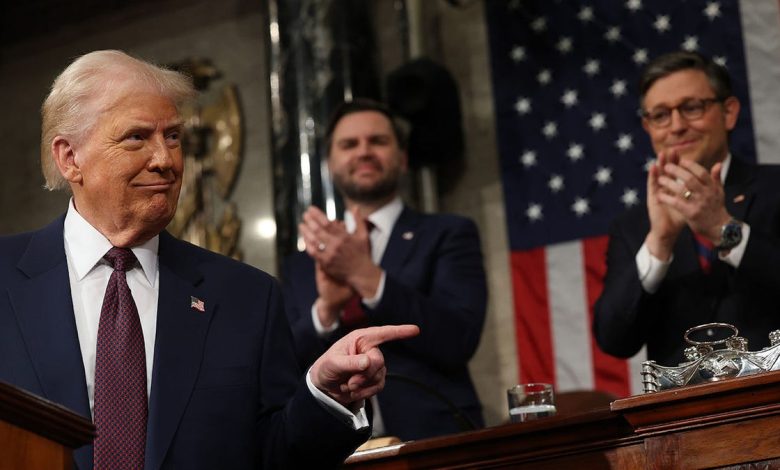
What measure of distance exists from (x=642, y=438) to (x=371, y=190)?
239cm

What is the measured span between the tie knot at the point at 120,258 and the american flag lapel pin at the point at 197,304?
6.2 inches

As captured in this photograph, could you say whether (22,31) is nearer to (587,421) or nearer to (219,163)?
(219,163)

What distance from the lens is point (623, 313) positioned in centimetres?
387

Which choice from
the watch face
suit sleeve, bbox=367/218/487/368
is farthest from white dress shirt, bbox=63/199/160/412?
the watch face

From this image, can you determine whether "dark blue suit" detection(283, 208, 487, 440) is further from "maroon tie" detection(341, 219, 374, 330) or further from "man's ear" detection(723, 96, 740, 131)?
"man's ear" detection(723, 96, 740, 131)

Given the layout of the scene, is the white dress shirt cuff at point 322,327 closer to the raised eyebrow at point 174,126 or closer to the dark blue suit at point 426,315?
the dark blue suit at point 426,315

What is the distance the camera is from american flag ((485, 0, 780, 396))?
6062 millimetres

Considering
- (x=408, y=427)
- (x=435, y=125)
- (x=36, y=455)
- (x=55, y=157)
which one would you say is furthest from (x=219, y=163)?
(x=36, y=455)

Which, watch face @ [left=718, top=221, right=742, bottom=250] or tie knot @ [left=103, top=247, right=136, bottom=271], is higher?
watch face @ [left=718, top=221, right=742, bottom=250]

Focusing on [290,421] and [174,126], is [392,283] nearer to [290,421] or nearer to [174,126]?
[174,126]

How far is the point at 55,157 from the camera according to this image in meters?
2.99

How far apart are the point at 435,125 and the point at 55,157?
3.72 meters

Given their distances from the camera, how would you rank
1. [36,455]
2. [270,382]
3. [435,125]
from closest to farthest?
[36,455]
[270,382]
[435,125]

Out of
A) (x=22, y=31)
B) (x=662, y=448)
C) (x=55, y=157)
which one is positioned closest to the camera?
(x=662, y=448)
